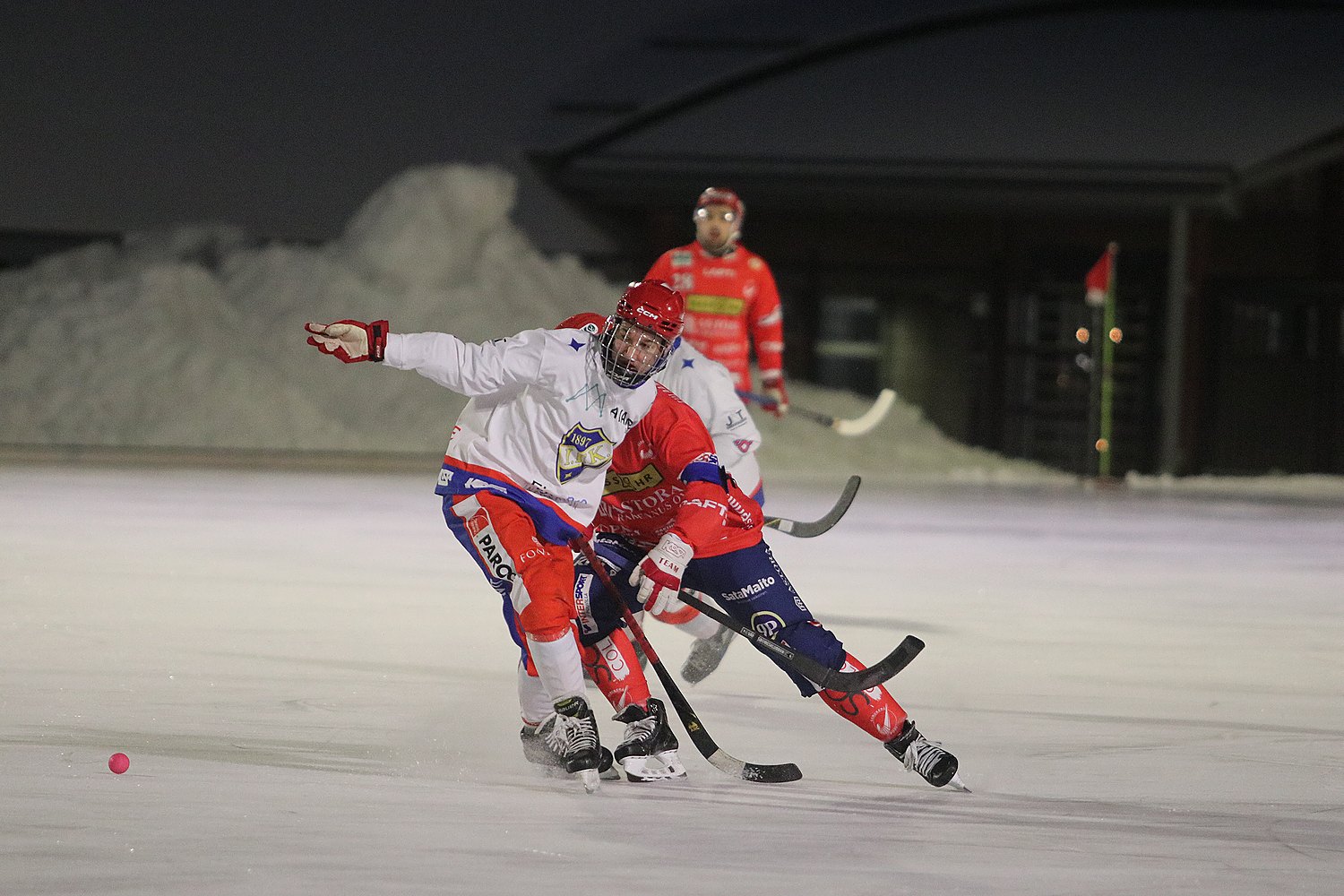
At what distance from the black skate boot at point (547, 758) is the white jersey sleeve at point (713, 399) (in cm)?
214

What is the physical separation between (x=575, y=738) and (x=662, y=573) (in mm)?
461

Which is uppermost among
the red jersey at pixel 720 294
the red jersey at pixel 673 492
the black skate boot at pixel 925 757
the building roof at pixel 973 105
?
the building roof at pixel 973 105

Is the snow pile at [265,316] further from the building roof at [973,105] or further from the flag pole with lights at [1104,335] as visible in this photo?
the flag pole with lights at [1104,335]

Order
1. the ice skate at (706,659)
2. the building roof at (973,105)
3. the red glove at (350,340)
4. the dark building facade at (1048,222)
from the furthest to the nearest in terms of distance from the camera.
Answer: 1. the dark building facade at (1048,222)
2. the building roof at (973,105)
3. the ice skate at (706,659)
4. the red glove at (350,340)

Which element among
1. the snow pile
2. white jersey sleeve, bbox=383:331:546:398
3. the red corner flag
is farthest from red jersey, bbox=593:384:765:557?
the snow pile

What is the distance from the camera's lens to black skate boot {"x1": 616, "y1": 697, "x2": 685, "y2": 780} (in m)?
4.15

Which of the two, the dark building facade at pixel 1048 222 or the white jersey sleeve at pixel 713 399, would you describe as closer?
the white jersey sleeve at pixel 713 399

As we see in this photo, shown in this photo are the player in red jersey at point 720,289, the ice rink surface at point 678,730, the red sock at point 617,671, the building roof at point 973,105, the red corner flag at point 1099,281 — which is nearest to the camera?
the ice rink surface at point 678,730

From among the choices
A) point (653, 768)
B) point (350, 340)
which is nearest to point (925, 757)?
point (653, 768)

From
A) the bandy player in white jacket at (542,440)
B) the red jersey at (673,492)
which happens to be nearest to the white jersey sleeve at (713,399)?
the red jersey at (673,492)

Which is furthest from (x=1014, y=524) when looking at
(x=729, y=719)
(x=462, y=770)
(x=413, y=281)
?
(x=413, y=281)

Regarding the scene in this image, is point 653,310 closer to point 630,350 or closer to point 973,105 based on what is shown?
point 630,350

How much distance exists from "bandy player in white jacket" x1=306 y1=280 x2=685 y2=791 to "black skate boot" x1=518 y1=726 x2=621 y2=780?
42mm

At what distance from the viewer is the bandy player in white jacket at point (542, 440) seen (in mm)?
4148
